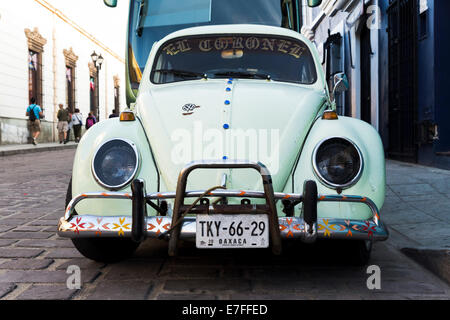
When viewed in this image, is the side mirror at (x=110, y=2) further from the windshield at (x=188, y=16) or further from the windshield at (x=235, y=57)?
the windshield at (x=235, y=57)

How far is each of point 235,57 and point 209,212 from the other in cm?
203

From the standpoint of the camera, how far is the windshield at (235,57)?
422cm

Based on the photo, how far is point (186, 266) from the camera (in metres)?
3.42

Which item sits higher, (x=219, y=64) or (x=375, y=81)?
(x=375, y=81)

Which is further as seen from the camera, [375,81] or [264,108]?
[375,81]

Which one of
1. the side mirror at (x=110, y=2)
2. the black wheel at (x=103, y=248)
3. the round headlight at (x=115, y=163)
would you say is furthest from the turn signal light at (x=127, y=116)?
the side mirror at (x=110, y=2)

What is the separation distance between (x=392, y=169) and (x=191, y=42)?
507 cm

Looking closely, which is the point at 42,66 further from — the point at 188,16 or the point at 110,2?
the point at 188,16

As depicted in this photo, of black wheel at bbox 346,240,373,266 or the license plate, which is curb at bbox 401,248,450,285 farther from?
the license plate

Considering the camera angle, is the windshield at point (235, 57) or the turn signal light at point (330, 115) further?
the windshield at point (235, 57)

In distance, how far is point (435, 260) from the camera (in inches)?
133
